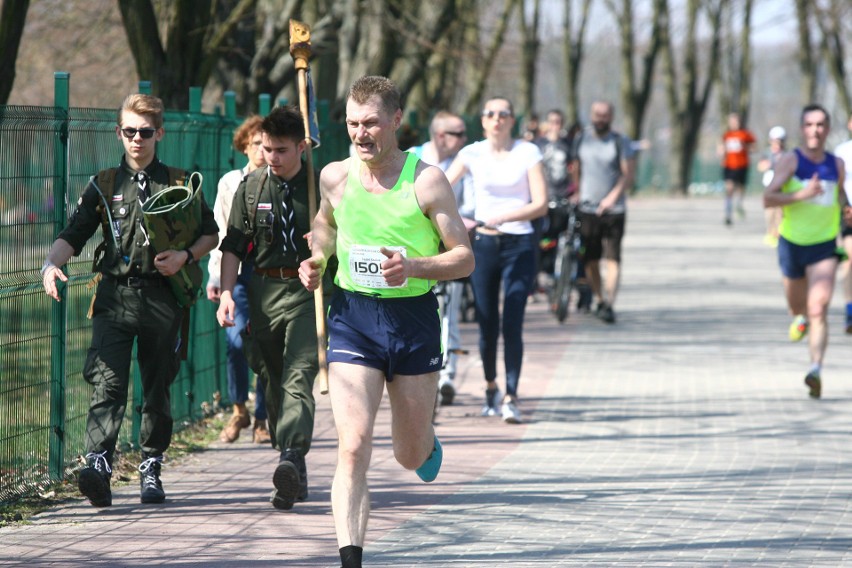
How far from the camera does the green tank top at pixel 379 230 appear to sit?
5812 mm

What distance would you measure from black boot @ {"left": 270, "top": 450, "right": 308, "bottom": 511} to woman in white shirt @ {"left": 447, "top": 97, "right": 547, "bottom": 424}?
308 cm

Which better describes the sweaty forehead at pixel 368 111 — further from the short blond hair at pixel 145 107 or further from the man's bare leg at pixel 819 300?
the man's bare leg at pixel 819 300

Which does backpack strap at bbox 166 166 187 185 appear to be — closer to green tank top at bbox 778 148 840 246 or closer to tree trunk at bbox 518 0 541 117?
green tank top at bbox 778 148 840 246

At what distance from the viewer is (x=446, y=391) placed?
10906 millimetres

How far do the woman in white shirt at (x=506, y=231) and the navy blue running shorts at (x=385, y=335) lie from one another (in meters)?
4.13

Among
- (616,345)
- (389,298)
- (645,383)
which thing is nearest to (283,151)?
(389,298)

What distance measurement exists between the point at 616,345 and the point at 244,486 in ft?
22.9

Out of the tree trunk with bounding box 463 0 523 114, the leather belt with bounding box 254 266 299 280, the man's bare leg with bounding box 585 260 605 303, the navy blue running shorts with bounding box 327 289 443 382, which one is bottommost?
the man's bare leg with bounding box 585 260 605 303

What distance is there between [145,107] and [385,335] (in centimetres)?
200

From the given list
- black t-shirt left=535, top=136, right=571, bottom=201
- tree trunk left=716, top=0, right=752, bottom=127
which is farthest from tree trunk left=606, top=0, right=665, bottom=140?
black t-shirt left=535, top=136, right=571, bottom=201

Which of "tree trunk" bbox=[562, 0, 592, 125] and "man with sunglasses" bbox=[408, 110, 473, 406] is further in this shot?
"tree trunk" bbox=[562, 0, 592, 125]

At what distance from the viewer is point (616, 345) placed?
565 inches

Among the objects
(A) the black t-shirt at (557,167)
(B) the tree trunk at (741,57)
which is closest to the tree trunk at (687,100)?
(B) the tree trunk at (741,57)

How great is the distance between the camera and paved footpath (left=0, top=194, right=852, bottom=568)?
657 cm
